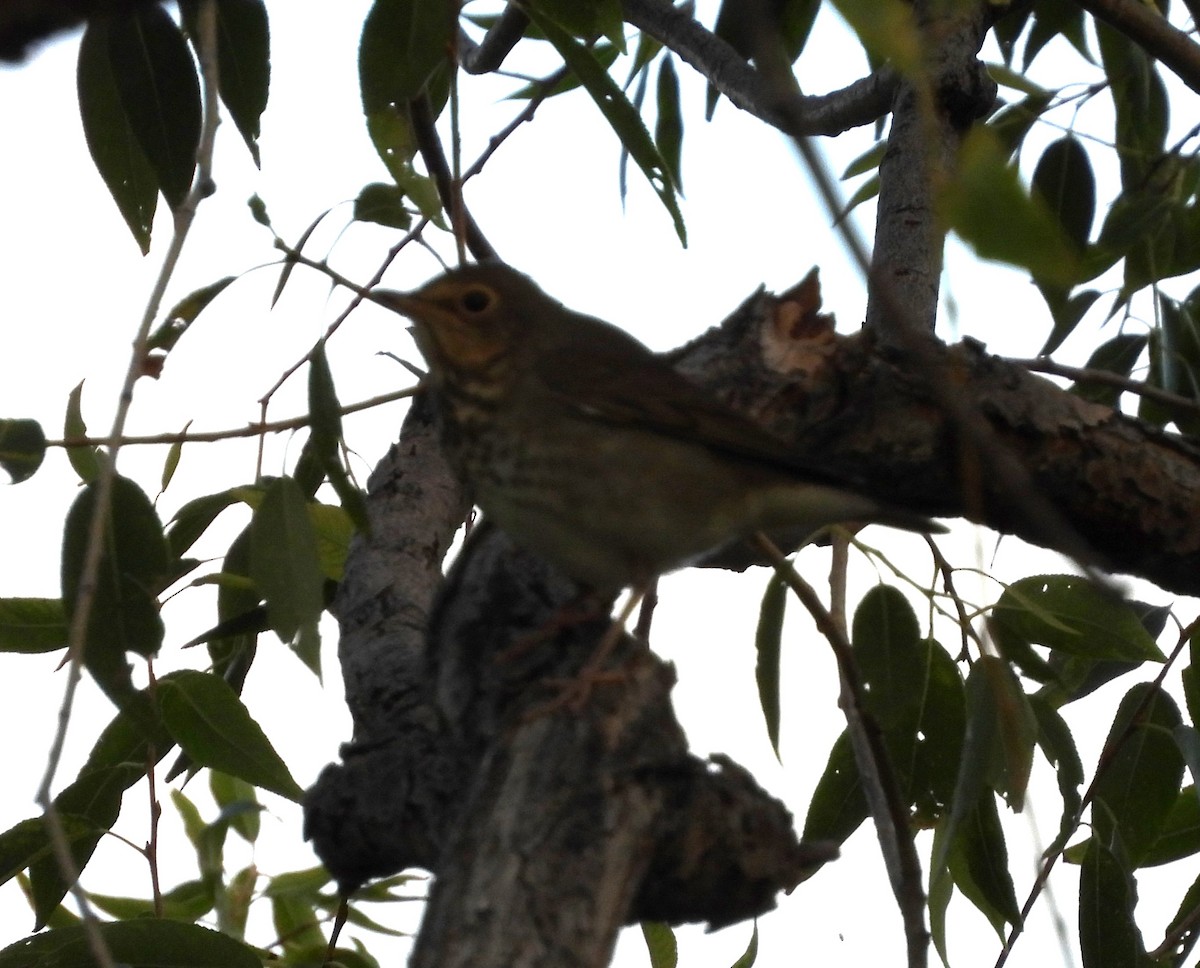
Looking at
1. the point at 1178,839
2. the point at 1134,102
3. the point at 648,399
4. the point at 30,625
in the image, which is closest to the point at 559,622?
the point at 648,399

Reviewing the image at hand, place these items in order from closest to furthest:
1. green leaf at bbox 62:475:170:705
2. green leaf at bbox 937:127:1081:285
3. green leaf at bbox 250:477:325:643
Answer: green leaf at bbox 937:127:1081:285
green leaf at bbox 62:475:170:705
green leaf at bbox 250:477:325:643

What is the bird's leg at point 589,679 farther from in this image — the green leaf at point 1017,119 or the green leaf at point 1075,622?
the green leaf at point 1017,119

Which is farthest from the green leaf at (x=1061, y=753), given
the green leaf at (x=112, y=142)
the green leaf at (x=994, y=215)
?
the green leaf at (x=994, y=215)

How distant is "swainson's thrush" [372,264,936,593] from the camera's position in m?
2.70

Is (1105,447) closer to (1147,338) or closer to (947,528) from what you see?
(947,528)

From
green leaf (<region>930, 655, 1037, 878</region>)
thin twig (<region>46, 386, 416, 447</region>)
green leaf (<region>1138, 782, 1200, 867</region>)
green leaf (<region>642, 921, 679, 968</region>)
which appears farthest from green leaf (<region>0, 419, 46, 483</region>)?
green leaf (<region>1138, 782, 1200, 867</region>)

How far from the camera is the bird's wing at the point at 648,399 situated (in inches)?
106

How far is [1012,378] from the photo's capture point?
8.87 ft

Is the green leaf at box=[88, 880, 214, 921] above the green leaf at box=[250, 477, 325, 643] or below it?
below

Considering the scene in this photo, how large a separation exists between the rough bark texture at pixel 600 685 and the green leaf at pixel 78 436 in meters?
0.55

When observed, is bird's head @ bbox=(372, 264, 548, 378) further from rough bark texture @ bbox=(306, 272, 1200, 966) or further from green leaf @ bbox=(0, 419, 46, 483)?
green leaf @ bbox=(0, 419, 46, 483)

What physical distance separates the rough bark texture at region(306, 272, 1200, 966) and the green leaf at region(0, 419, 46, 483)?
65 centimetres

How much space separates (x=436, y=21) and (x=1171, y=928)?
2602 mm

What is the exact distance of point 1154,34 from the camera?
2982 millimetres
